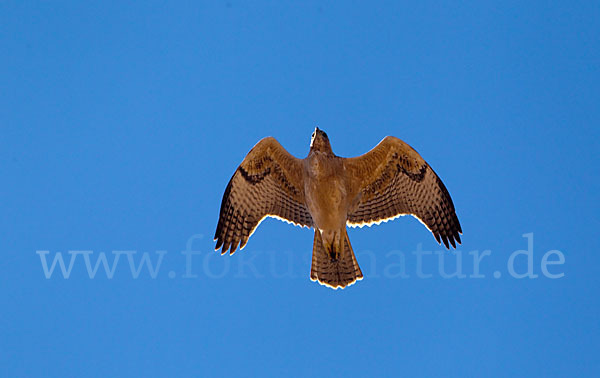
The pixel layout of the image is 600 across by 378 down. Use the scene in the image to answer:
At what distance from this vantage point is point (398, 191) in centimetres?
961

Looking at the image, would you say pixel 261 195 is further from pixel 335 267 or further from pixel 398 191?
pixel 398 191

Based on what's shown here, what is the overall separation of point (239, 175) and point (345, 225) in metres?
1.68

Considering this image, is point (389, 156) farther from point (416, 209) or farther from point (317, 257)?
point (317, 257)

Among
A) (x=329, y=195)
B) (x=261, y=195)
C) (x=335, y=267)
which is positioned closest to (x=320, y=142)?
(x=329, y=195)

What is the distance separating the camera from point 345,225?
940cm

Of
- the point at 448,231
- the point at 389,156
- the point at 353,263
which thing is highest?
the point at 389,156

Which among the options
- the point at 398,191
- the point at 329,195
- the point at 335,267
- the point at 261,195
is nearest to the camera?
the point at 329,195

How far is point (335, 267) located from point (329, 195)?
1030mm

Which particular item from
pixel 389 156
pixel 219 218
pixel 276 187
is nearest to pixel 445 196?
pixel 389 156

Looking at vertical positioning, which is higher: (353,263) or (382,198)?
(382,198)

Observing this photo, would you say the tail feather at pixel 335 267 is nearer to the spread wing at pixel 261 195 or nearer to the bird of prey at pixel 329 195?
the bird of prey at pixel 329 195

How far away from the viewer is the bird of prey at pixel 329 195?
30.0ft

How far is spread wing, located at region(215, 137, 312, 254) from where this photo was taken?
9172 mm

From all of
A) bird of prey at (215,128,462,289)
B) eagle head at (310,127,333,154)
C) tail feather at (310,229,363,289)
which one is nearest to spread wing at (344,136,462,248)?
bird of prey at (215,128,462,289)
